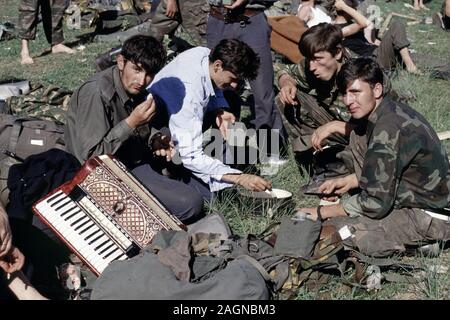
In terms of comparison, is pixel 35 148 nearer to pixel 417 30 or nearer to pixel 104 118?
pixel 104 118

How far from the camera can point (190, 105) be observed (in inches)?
214

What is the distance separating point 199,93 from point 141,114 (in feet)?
2.28

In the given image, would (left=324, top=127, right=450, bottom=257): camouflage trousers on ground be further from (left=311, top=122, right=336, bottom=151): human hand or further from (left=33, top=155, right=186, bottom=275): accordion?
(left=33, top=155, right=186, bottom=275): accordion

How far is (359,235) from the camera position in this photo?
15.7 feet

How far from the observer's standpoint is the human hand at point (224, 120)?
6047 mm

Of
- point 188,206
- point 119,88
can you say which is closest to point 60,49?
point 119,88

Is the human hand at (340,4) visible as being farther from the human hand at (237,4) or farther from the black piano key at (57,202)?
the black piano key at (57,202)

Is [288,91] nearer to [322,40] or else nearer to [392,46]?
[322,40]

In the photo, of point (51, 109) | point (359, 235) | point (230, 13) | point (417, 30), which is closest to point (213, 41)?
point (230, 13)

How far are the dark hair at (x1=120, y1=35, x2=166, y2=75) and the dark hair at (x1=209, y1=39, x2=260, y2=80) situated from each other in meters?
0.56

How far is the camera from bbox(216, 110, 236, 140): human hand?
19.8ft

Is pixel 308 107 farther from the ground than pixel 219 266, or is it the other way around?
pixel 219 266

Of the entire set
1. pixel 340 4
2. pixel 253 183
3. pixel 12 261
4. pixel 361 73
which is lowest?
pixel 340 4

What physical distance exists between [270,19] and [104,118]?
4516mm
